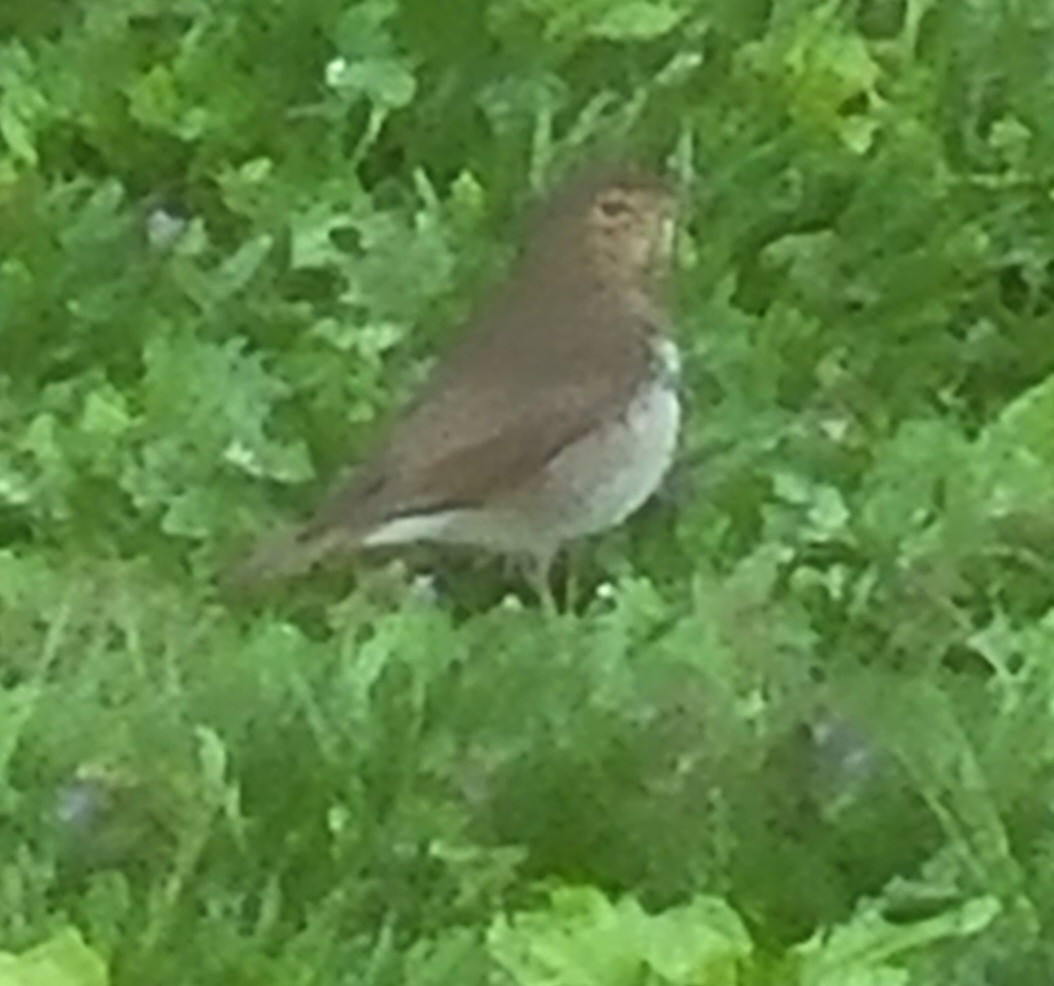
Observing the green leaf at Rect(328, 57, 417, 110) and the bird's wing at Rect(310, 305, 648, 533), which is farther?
the green leaf at Rect(328, 57, 417, 110)

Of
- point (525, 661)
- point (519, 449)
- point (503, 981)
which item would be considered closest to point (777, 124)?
point (519, 449)

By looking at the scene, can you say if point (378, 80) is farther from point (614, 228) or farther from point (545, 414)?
point (545, 414)

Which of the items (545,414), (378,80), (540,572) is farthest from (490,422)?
(378,80)

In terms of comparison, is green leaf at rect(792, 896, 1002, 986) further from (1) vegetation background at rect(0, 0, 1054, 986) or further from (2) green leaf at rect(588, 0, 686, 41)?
(2) green leaf at rect(588, 0, 686, 41)

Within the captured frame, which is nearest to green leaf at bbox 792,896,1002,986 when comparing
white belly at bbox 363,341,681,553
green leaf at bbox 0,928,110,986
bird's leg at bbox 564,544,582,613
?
green leaf at bbox 0,928,110,986

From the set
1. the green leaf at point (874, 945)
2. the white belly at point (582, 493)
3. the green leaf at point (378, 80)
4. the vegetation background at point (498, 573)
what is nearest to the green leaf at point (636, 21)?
the vegetation background at point (498, 573)

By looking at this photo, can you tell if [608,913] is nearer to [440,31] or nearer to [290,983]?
[290,983]

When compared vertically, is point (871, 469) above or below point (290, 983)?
below

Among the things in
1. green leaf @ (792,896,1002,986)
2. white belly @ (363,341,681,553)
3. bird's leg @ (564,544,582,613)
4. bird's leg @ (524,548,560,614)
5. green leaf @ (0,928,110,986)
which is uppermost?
green leaf @ (0,928,110,986)
